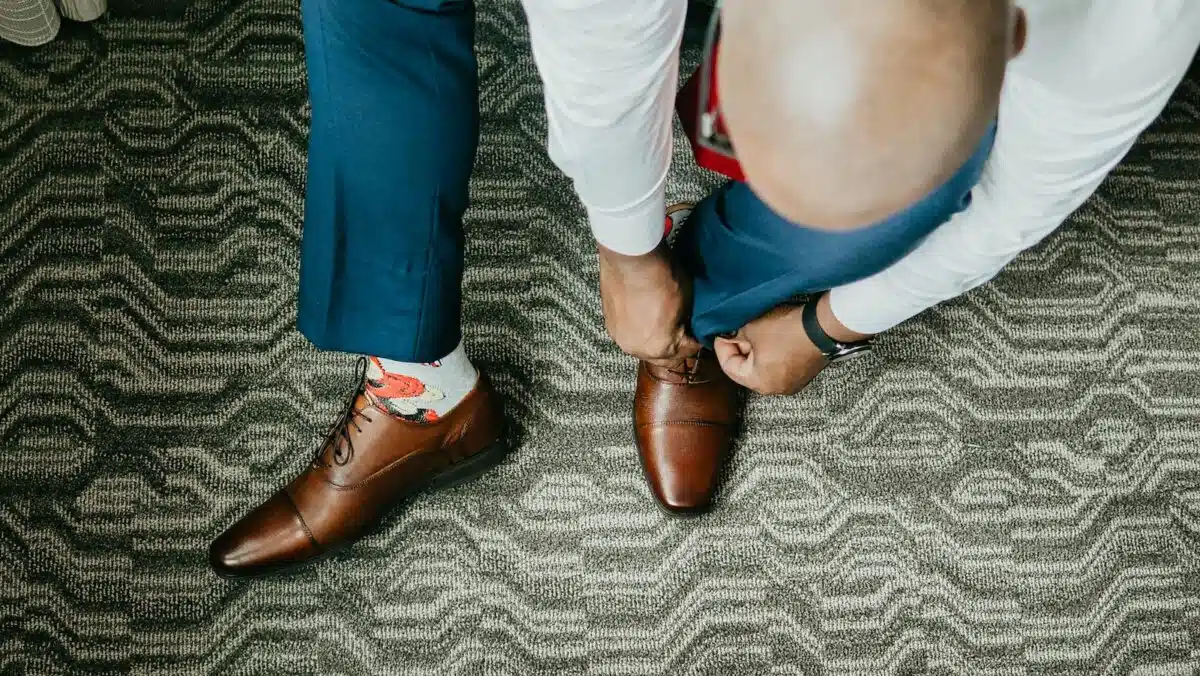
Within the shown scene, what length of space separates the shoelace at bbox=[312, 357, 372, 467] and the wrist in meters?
0.45

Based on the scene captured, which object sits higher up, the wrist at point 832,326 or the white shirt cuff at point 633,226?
the white shirt cuff at point 633,226

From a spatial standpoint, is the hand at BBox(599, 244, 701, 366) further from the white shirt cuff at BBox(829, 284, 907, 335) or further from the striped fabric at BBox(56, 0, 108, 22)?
the striped fabric at BBox(56, 0, 108, 22)

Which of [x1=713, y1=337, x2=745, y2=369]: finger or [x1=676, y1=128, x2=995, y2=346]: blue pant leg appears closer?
[x1=676, y1=128, x2=995, y2=346]: blue pant leg

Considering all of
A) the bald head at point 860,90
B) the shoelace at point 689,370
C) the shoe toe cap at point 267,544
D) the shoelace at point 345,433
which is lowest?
the shoe toe cap at point 267,544

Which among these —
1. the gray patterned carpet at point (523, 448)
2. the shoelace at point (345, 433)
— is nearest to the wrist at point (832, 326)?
the gray patterned carpet at point (523, 448)

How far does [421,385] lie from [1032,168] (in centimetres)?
57

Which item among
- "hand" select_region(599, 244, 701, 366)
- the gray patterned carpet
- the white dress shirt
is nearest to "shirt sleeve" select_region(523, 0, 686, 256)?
the white dress shirt

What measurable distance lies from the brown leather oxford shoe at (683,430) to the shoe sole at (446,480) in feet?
0.52

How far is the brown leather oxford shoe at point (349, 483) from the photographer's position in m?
0.92

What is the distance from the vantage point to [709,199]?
92cm

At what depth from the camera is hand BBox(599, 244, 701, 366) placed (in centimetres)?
80

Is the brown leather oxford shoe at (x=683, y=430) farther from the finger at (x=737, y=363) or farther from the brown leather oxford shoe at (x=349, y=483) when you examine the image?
the brown leather oxford shoe at (x=349, y=483)

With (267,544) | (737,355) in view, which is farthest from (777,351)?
(267,544)

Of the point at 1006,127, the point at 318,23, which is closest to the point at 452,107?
the point at 318,23
